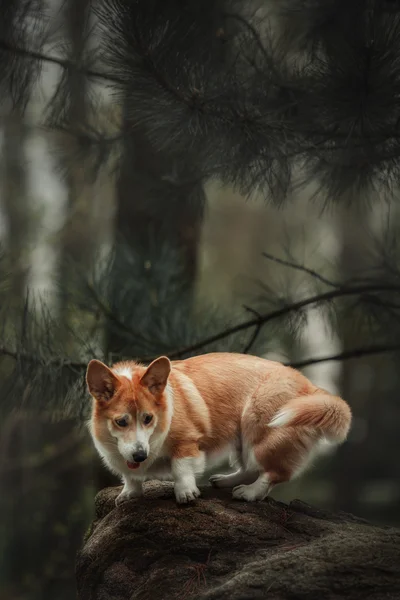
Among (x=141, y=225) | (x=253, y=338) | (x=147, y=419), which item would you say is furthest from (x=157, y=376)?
(x=141, y=225)

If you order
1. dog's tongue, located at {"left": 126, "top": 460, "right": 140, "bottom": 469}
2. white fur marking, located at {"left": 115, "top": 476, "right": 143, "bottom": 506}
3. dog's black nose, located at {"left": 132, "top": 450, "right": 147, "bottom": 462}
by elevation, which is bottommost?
white fur marking, located at {"left": 115, "top": 476, "right": 143, "bottom": 506}

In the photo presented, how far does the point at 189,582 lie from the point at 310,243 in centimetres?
128

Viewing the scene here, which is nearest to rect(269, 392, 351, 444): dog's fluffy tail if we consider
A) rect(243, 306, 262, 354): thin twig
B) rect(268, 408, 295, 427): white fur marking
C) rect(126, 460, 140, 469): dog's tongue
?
rect(268, 408, 295, 427): white fur marking

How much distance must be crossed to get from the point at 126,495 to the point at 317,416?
1.16 ft

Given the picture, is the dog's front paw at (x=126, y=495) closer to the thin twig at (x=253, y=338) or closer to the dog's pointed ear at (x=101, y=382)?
the dog's pointed ear at (x=101, y=382)

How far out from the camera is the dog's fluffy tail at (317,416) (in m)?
1.23

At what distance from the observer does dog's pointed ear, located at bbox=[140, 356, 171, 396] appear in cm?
118

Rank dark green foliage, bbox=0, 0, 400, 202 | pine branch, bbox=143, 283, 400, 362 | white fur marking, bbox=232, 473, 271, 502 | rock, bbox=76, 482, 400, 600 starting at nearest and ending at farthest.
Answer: rock, bbox=76, 482, 400, 600, dark green foliage, bbox=0, 0, 400, 202, white fur marking, bbox=232, 473, 271, 502, pine branch, bbox=143, 283, 400, 362

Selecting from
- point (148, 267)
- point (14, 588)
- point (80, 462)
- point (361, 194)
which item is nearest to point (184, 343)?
point (148, 267)

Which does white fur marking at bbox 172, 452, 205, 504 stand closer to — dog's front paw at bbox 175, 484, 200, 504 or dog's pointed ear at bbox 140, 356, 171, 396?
dog's front paw at bbox 175, 484, 200, 504

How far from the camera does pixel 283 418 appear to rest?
1.23 meters

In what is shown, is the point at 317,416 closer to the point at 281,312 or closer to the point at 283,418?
the point at 283,418

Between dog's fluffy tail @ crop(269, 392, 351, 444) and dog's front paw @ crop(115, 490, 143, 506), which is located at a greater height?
dog's fluffy tail @ crop(269, 392, 351, 444)

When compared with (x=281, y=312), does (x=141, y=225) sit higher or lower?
higher
